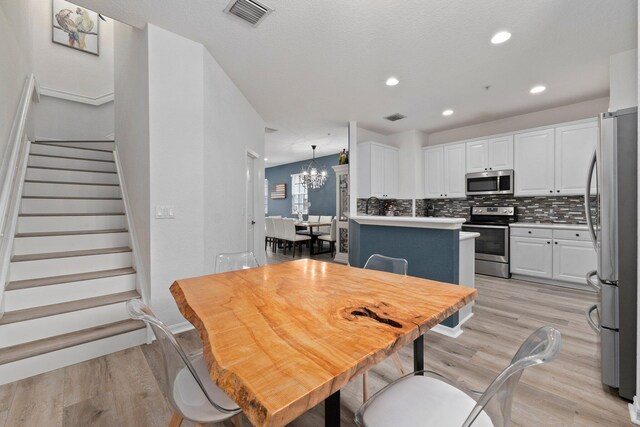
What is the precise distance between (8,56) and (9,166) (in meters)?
1.05

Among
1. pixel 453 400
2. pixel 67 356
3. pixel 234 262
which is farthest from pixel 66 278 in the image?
pixel 453 400

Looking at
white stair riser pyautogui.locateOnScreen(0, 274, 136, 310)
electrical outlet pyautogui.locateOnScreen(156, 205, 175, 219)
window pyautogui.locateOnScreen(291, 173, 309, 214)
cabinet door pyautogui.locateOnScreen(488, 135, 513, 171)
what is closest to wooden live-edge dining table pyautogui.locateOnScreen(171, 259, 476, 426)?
electrical outlet pyautogui.locateOnScreen(156, 205, 175, 219)

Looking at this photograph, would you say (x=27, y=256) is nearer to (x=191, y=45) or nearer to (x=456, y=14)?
(x=191, y=45)

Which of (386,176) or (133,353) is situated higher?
(386,176)

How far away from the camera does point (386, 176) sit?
538cm

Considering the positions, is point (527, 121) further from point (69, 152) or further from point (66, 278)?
point (69, 152)

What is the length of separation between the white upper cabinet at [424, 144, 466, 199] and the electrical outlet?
461 centimetres

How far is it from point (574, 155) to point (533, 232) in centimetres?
121

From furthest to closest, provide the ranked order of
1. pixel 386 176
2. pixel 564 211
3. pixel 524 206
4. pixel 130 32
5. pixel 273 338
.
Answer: pixel 386 176 → pixel 524 206 → pixel 564 211 → pixel 130 32 → pixel 273 338

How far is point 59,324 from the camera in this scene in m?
2.18

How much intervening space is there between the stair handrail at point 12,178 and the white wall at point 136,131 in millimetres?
878

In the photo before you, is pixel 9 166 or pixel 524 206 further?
pixel 524 206

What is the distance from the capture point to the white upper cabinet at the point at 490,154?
456 centimetres

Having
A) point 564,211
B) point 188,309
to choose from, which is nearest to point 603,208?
point 188,309
